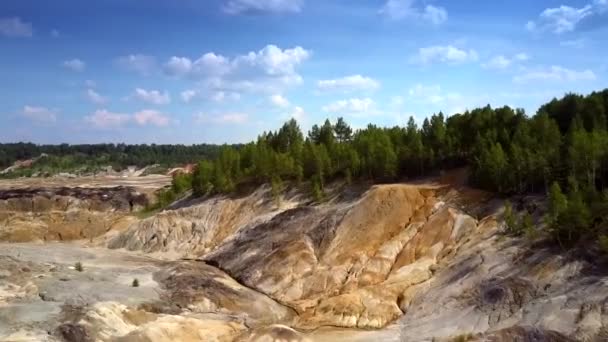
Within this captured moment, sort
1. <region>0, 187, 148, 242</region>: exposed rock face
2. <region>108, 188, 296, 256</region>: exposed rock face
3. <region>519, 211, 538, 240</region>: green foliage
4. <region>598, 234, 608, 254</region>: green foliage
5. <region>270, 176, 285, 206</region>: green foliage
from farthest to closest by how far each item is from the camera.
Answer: <region>0, 187, 148, 242</region>: exposed rock face
<region>270, 176, 285, 206</region>: green foliage
<region>108, 188, 296, 256</region>: exposed rock face
<region>519, 211, 538, 240</region>: green foliage
<region>598, 234, 608, 254</region>: green foliage

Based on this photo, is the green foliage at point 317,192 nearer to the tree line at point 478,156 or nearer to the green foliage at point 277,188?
the tree line at point 478,156

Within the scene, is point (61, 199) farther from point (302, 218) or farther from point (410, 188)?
point (410, 188)

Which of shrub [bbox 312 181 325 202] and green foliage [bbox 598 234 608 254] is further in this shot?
shrub [bbox 312 181 325 202]

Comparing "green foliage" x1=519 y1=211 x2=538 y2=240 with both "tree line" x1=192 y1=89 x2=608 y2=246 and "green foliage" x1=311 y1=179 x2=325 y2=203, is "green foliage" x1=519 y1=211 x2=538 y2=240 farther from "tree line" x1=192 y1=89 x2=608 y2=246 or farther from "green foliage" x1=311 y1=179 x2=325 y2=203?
"green foliage" x1=311 y1=179 x2=325 y2=203

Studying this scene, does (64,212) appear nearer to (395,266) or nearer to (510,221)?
(395,266)

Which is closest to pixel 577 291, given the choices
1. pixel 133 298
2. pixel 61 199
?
pixel 133 298

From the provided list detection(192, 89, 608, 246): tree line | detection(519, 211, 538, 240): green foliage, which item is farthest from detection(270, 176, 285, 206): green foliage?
detection(519, 211, 538, 240): green foliage
